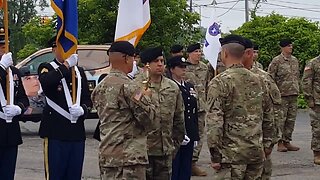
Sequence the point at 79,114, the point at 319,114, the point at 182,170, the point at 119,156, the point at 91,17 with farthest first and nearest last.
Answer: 1. the point at 91,17
2. the point at 319,114
3. the point at 182,170
4. the point at 79,114
5. the point at 119,156

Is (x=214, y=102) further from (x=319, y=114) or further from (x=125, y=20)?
(x=319, y=114)

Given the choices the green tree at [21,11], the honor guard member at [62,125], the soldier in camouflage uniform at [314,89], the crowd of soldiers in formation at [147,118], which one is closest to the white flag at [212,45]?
the soldier in camouflage uniform at [314,89]

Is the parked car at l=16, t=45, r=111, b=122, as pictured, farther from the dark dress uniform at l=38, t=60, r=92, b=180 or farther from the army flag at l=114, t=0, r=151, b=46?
the dark dress uniform at l=38, t=60, r=92, b=180

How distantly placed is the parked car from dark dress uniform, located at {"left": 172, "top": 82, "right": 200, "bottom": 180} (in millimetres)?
6057

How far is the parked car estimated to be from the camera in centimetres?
1436

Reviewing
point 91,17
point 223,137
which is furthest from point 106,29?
point 223,137

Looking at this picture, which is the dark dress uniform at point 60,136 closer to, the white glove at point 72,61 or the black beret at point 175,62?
the white glove at point 72,61

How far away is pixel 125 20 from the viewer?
23.1ft

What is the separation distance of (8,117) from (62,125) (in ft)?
1.75

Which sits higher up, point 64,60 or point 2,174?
point 64,60

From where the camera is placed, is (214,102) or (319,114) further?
(319,114)

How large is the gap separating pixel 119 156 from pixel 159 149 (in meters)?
1.15

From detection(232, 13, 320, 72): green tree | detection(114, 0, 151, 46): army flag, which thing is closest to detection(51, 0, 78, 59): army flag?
detection(114, 0, 151, 46): army flag

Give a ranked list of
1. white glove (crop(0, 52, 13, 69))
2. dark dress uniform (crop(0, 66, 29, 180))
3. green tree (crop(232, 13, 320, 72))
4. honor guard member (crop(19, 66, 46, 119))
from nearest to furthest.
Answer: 1. white glove (crop(0, 52, 13, 69))
2. dark dress uniform (crop(0, 66, 29, 180))
3. honor guard member (crop(19, 66, 46, 119))
4. green tree (crop(232, 13, 320, 72))
